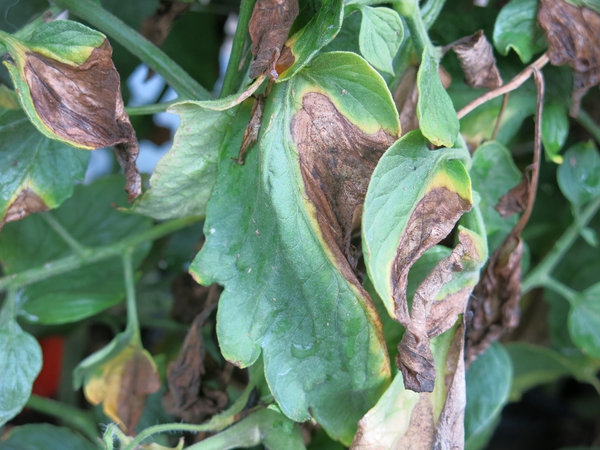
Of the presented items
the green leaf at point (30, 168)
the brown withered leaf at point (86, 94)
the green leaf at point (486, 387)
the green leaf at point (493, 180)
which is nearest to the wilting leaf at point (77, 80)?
the brown withered leaf at point (86, 94)

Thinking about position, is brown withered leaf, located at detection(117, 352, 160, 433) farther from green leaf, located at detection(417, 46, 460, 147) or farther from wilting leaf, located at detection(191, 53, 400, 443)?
green leaf, located at detection(417, 46, 460, 147)

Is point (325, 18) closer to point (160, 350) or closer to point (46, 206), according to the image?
point (46, 206)

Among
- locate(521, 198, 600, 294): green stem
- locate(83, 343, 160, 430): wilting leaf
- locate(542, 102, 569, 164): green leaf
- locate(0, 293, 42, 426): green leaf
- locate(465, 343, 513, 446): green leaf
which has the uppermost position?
locate(542, 102, 569, 164): green leaf

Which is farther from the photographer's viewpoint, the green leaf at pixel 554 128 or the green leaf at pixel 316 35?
the green leaf at pixel 554 128

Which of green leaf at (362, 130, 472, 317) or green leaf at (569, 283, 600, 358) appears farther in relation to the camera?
green leaf at (569, 283, 600, 358)

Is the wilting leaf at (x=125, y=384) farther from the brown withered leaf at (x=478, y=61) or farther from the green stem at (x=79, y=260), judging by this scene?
the brown withered leaf at (x=478, y=61)

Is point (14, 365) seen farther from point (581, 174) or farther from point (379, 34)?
point (581, 174)

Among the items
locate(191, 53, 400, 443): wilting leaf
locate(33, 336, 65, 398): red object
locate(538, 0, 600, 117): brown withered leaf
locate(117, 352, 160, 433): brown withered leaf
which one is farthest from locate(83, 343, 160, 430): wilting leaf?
locate(538, 0, 600, 117): brown withered leaf
